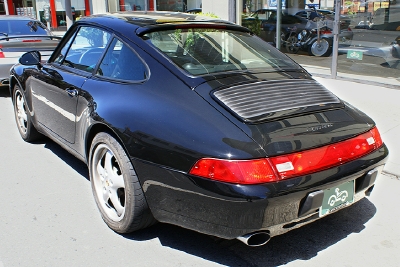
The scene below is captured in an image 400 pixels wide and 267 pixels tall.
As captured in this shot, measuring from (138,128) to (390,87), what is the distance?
5.73 m

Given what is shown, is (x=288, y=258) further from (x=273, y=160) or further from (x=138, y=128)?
(x=138, y=128)

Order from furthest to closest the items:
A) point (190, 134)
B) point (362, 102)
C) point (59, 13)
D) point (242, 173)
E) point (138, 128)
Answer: point (59, 13) < point (362, 102) < point (138, 128) < point (190, 134) < point (242, 173)

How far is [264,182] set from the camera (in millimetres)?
2352

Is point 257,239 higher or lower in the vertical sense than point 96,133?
lower

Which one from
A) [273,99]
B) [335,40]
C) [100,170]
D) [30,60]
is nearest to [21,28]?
[30,60]

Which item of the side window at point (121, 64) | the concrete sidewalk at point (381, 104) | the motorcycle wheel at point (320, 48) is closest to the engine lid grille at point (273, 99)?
the side window at point (121, 64)

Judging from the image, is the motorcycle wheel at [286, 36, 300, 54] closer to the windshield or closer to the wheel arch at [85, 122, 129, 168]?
the windshield

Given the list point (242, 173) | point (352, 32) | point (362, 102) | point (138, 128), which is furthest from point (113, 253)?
point (352, 32)

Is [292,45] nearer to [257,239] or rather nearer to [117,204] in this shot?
[117,204]

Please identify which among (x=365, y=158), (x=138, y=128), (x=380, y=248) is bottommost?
(x=380, y=248)

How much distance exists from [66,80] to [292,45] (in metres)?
6.59

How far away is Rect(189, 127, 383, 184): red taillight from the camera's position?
235 centimetres

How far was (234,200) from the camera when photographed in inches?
92.2

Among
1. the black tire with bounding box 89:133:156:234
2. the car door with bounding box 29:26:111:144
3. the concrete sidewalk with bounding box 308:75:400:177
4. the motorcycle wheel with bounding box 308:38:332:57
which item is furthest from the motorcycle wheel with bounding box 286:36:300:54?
A: the black tire with bounding box 89:133:156:234
